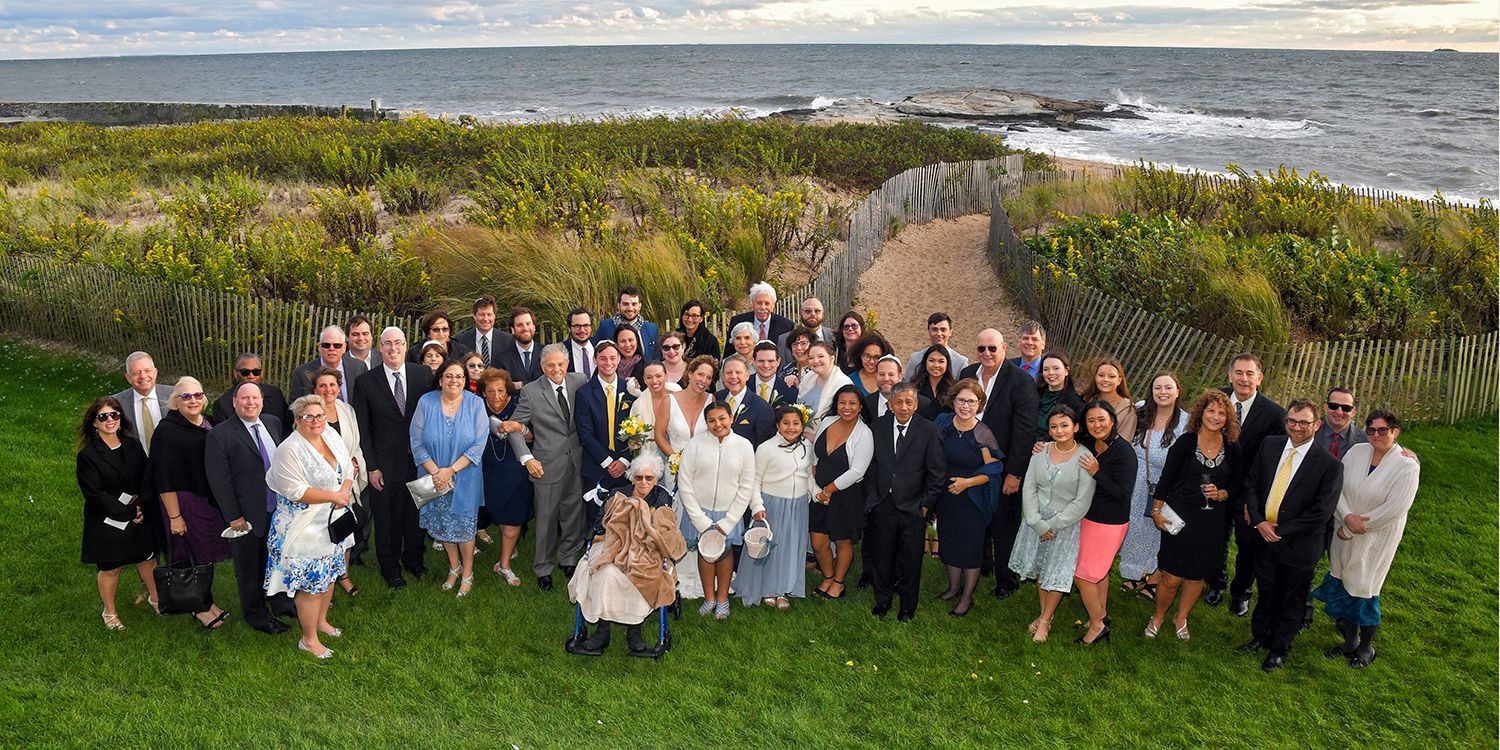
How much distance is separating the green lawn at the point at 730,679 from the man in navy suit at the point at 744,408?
1313 millimetres

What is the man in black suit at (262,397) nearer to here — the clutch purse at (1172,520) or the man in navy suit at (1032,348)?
the man in navy suit at (1032,348)

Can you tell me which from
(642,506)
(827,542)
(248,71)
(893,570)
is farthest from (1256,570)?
(248,71)

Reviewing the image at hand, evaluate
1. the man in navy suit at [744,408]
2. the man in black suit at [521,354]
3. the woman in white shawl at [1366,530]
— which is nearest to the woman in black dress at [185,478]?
the man in black suit at [521,354]

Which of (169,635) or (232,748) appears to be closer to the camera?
(232,748)

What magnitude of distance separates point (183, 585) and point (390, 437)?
1.56m

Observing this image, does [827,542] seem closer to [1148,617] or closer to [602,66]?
[1148,617]

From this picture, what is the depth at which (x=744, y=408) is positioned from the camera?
22.4 feet

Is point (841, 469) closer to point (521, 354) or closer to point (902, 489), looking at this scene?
point (902, 489)

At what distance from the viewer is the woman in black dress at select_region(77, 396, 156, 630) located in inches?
238

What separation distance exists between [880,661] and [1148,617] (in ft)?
6.78

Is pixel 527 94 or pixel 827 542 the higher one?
pixel 527 94

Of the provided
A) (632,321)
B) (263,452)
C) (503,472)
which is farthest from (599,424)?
Answer: (263,452)

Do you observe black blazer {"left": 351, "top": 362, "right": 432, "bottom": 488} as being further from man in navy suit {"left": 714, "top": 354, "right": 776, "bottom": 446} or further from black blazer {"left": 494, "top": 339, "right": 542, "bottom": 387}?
man in navy suit {"left": 714, "top": 354, "right": 776, "bottom": 446}

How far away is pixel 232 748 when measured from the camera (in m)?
5.39
